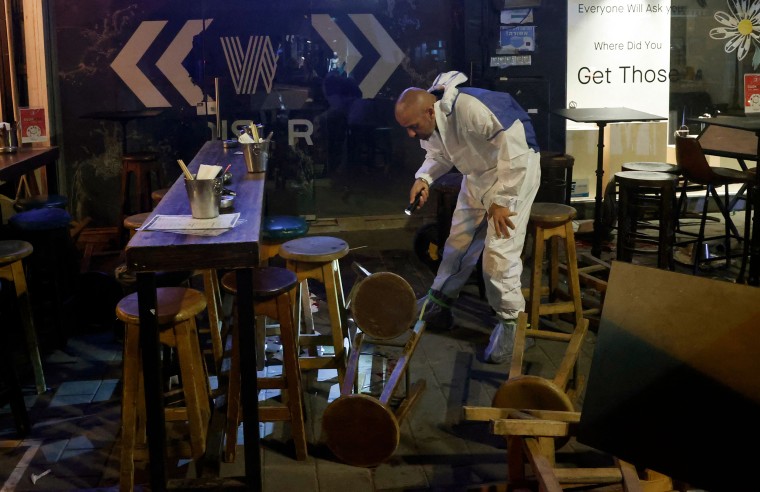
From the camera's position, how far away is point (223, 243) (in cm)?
310

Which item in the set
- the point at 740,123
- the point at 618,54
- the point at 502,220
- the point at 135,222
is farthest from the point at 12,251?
the point at 618,54

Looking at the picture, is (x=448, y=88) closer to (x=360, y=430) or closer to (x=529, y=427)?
(x=360, y=430)

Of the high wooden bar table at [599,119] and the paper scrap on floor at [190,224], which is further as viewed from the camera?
the high wooden bar table at [599,119]

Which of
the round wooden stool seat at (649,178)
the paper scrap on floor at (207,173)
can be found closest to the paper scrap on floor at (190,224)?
the paper scrap on floor at (207,173)

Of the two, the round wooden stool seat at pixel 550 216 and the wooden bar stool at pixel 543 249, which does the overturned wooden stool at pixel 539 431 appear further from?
the round wooden stool seat at pixel 550 216

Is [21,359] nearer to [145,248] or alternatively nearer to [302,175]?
[145,248]

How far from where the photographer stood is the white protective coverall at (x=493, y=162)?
195 inches

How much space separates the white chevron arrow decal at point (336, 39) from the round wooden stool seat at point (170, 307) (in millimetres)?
4820

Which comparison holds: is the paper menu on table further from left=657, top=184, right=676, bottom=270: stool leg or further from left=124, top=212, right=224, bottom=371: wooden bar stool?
left=657, top=184, right=676, bottom=270: stool leg

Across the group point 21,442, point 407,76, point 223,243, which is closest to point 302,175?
point 407,76

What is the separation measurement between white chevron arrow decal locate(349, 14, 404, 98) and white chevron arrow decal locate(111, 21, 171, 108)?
6.39 feet

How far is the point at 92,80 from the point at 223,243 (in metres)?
5.50

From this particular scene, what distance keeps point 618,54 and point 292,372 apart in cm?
602

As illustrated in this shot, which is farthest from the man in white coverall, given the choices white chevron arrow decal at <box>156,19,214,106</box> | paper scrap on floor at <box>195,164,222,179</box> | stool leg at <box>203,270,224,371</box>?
white chevron arrow decal at <box>156,19,214,106</box>
